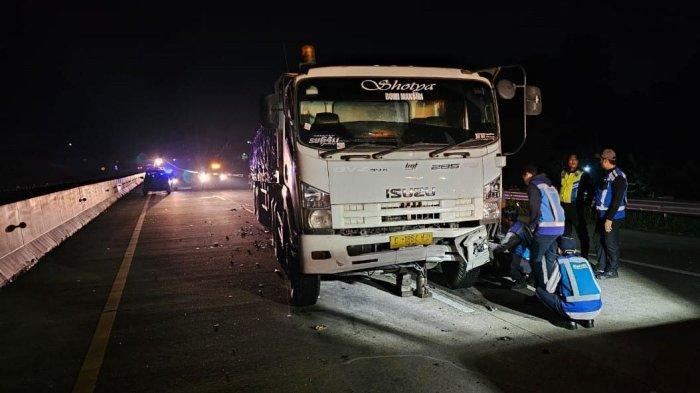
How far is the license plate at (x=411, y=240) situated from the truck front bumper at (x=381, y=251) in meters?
0.04

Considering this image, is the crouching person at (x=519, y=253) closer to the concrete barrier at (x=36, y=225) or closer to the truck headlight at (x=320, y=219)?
the truck headlight at (x=320, y=219)

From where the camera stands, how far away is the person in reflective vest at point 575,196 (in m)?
8.55

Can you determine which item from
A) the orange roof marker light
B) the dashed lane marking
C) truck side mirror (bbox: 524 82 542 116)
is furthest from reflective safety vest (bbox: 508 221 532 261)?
the dashed lane marking

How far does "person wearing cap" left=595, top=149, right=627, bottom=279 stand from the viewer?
7.08 meters

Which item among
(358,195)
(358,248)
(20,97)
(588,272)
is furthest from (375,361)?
(20,97)

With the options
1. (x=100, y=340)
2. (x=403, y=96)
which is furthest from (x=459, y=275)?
(x=100, y=340)

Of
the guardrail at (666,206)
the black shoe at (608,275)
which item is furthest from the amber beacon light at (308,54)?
the guardrail at (666,206)

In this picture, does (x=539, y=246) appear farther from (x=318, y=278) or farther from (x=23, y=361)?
(x=23, y=361)

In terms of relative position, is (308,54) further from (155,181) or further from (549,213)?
(155,181)

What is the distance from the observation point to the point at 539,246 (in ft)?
20.6

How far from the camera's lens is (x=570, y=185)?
8.64 metres

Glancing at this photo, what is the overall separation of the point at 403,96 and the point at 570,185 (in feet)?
13.4

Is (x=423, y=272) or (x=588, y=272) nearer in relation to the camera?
(x=588, y=272)

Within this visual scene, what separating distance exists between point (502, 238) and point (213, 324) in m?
3.93
